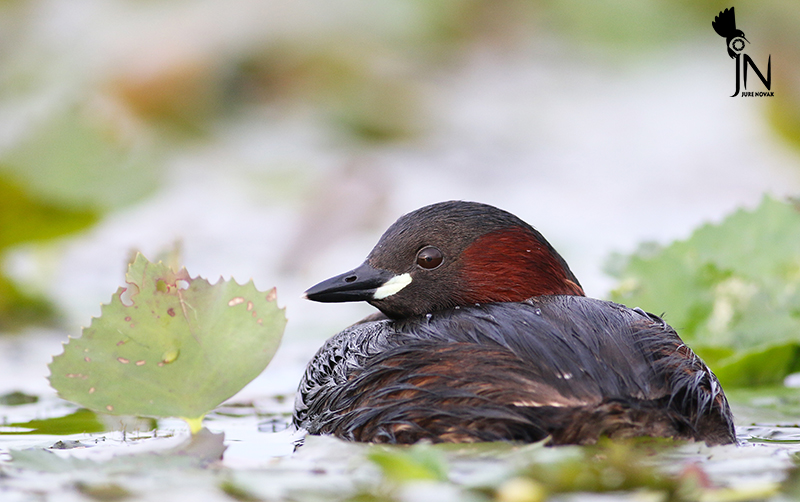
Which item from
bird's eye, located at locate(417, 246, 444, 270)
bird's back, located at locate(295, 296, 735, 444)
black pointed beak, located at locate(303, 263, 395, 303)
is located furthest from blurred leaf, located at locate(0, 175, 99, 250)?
bird's back, located at locate(295, 296, 735, 444)

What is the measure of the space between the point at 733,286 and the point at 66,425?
280 cm

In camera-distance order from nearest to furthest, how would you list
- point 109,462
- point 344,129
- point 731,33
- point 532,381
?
point 109,462 → point 532,381 → point 344,129 → point 731,33

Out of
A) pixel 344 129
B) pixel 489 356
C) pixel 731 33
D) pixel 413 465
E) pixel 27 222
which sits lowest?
pixel 413 465

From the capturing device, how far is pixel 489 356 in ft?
10.0

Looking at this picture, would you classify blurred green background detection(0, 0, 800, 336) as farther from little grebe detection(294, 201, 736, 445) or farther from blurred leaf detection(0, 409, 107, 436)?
little grebe detection(294, 201, 736, 445)

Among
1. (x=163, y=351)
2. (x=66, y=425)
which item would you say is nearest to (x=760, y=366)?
(x=163, y=351)

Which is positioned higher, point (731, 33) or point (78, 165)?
point (731, 33)

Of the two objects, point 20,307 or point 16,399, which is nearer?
point 16,399

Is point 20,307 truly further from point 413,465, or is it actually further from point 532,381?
point 413,465

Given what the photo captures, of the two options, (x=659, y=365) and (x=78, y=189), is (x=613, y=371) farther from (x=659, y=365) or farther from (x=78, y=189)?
(x=78, y=189)

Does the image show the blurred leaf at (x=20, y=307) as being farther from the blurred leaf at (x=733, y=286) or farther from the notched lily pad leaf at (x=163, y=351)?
the blurred leaf at (x=733, y=286)

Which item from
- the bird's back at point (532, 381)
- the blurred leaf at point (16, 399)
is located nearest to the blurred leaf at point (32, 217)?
the blurred leaf at point (16, 399)

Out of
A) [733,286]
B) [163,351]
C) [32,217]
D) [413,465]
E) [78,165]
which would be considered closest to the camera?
[413,465]

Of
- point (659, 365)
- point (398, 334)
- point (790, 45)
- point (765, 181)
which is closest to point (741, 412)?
point (659, 365)
